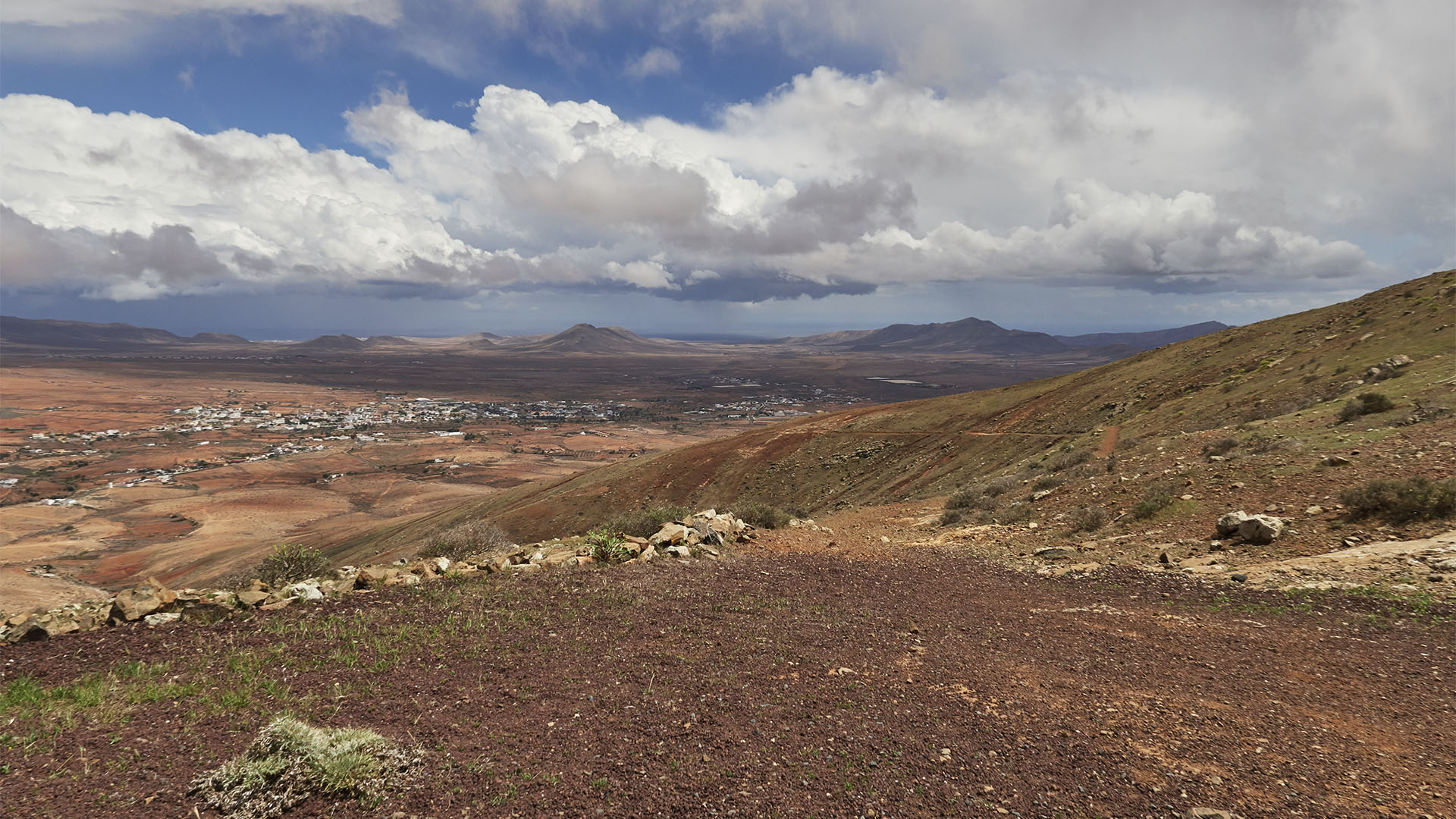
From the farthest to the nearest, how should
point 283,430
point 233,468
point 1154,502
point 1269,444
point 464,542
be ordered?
1. point 283,430
2. point 233,468
3. point 464,542
4. point 1269,444
5. point 1154,502

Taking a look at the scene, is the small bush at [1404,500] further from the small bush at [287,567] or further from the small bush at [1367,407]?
the small bush at [287,567]

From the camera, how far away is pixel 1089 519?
17031 millimetres

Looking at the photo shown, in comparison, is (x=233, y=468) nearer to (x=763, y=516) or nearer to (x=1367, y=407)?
(x=763, y=516)

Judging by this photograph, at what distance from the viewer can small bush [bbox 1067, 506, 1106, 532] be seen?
16.9m

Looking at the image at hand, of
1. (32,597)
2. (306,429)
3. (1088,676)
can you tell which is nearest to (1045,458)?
(1088,676)

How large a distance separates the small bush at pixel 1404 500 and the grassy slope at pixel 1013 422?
372 inches


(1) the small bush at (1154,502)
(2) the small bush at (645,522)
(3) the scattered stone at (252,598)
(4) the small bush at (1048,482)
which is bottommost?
(2) the small bush at (645,522)

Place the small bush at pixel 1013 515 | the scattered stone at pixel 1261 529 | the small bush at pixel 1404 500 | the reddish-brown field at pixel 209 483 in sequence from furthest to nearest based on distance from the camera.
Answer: the reddish-brown field at pixel 209 483 < the small bush at pixel 1013 515 < the scattered stone at pixel 1261 529 < the small bush at pixel 1404 500

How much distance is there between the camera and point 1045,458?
2717 centimetres

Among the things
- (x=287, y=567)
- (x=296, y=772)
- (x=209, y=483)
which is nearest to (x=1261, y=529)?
(x=296, y=772)

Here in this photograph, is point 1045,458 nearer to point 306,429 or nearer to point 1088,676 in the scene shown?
point 1088,676

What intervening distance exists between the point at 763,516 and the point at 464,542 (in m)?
9.57

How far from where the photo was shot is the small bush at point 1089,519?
55.3 feet

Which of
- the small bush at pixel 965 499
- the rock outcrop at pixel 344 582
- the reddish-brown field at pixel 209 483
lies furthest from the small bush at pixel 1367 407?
the reddish-brown field at pixel 209 483
